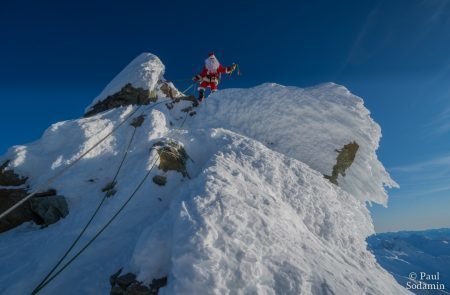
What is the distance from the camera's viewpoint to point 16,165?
12.1m

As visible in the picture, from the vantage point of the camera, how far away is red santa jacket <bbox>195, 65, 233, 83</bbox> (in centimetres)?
1760

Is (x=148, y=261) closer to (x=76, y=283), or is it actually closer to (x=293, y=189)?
(x=76, y=283)

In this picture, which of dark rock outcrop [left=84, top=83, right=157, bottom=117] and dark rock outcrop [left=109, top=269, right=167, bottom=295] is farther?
dark rock outcrop [left=84, top=83, right=157, bottom=117]

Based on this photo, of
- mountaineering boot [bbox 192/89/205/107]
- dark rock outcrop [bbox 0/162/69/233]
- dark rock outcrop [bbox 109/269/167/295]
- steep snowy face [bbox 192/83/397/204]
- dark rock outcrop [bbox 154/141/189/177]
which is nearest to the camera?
dark rock outcrop [bbox 109/269/167/295]

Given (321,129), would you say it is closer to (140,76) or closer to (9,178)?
(140,76)

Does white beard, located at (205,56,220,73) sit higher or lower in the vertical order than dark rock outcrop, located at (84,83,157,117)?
higher

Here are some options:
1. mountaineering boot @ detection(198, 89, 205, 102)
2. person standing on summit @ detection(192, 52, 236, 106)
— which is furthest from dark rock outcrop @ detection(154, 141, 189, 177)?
mountaineering boot @ detection(198, 89, 205, 102)

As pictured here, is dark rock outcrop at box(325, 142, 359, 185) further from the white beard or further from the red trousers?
the white beard

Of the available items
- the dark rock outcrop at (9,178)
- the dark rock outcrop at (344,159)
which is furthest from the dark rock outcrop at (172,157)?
the dark rock outcrop at (344,159)

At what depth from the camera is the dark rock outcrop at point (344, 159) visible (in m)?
13.0

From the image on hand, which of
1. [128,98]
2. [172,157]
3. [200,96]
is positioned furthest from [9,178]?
[200,96]

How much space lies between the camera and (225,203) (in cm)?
666

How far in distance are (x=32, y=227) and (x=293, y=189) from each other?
A: 8.87 meters

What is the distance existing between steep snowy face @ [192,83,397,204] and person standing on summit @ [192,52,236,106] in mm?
3922
